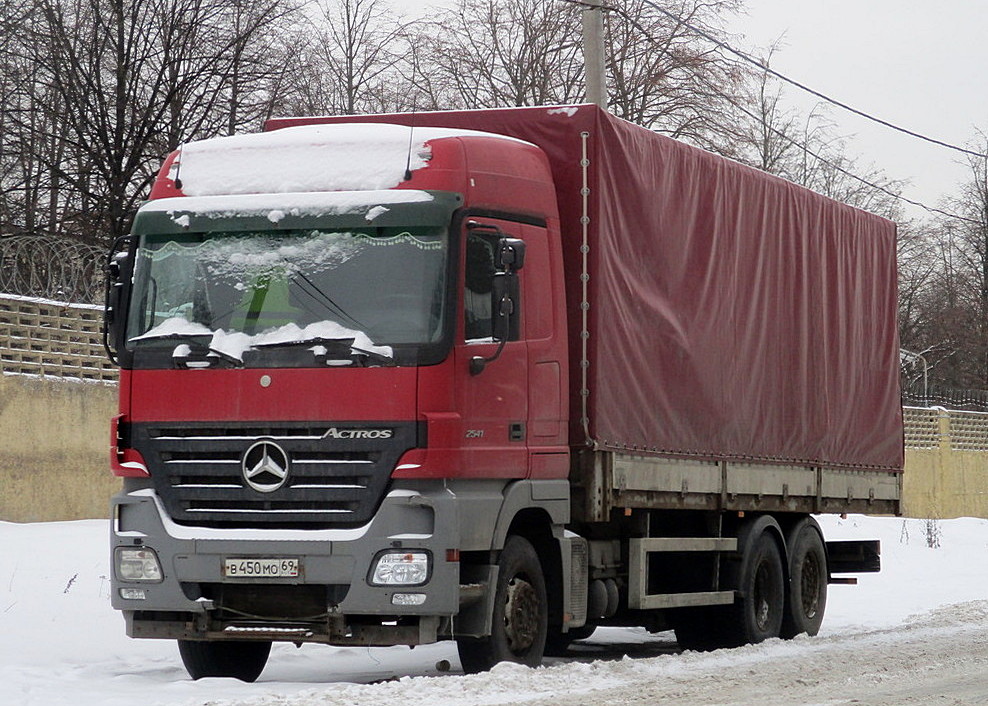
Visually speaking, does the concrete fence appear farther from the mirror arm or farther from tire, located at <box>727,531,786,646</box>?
the mirror arm

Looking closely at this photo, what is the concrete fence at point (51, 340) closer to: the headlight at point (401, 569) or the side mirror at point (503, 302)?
the side mirror at point (503, 302)

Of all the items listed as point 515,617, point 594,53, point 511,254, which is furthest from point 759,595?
point 594,53

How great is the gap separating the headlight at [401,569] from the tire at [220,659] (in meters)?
1.73

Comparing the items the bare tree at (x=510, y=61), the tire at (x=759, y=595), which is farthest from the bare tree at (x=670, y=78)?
the tire at (x=759, y=595)

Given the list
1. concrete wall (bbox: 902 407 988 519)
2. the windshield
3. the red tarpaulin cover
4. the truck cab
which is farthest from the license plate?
concrete wall (bbox: 902 407 988 519)

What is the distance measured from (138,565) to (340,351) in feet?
5.59

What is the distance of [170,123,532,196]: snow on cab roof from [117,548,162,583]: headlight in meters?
2.14

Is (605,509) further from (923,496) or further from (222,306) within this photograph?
(923,496)

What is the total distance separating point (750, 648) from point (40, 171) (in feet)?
70.2

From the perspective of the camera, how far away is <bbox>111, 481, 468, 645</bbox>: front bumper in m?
9.78

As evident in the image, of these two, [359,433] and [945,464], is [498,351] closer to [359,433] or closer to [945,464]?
[359,433]

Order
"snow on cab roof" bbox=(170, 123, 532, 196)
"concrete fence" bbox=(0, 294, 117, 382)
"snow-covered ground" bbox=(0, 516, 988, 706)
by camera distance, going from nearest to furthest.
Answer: "snow-covered ground" bbox=(0, 516, 988, 706) < "snow on cab roof" bbox=(170, 123, 532, 196) < "concrete fence" bbox=(0, 294, 117, 382)

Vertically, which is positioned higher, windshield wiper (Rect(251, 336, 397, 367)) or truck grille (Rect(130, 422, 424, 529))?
windshield wiper (Rect(251, 336, 397, 367))

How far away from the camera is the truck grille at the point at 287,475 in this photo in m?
9.83
